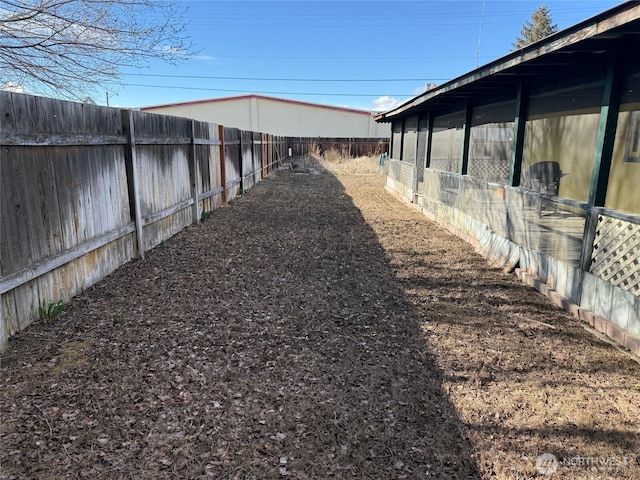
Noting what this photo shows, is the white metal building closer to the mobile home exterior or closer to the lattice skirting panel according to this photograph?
the mobile home exterior

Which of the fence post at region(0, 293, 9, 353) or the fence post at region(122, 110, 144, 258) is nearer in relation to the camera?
the fence post at region(0, 293, 9, 353)

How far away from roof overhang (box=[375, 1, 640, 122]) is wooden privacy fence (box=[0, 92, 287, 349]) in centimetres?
452

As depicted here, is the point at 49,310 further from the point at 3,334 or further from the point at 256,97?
the point at 256,97

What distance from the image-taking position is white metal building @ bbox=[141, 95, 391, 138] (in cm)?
Result: 3834

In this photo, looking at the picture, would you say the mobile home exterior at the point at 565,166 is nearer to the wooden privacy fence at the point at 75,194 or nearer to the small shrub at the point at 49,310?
the wooden privacy fence at the point at 75,194

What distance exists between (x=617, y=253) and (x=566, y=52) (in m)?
1.95

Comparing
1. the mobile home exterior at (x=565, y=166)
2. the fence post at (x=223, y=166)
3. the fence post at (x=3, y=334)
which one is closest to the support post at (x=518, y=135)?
the mobile home exterior at (x=565, y=166)

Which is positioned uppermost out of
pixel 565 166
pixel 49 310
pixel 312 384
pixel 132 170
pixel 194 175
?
pixel 565 166

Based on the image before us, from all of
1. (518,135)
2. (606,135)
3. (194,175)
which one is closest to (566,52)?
(606,135)

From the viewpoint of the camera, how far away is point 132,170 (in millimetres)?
5223

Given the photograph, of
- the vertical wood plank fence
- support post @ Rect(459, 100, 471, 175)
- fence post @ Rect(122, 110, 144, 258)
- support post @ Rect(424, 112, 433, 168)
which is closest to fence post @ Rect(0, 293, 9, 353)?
the vertical wood plank fence

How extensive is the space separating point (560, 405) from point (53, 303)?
4.02 metres

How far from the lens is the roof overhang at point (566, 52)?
3.26m

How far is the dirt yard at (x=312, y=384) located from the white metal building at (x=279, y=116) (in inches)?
1387
